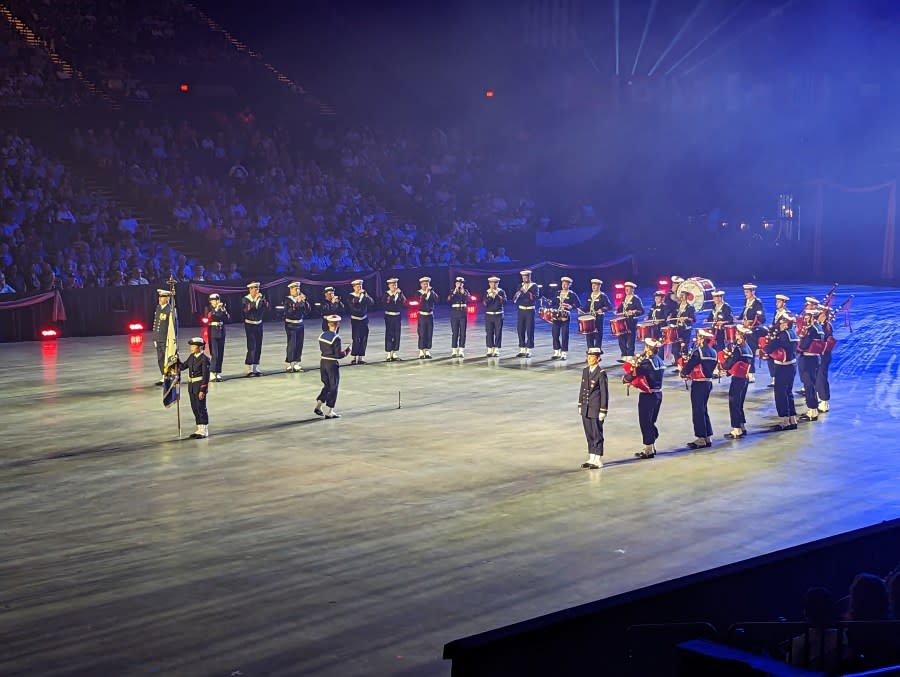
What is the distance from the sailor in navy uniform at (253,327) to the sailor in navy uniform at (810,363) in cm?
1089

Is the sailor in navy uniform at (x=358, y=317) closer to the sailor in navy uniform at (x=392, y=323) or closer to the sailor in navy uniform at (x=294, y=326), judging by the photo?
the sailor in navy uniform at (x=392, y=323)

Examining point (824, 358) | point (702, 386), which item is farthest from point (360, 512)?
point (824, 358)

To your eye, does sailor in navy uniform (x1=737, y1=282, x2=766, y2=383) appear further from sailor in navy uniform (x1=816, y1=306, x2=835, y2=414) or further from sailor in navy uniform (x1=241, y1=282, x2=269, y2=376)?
sailor in navy uniform (x1=241, y1=282, x2=269, y2=376)

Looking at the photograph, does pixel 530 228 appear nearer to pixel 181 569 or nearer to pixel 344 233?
pixel 344 233

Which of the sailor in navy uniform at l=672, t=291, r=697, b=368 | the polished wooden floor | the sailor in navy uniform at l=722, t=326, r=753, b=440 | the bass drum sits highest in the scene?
the bass drum

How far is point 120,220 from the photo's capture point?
32250 millimetres

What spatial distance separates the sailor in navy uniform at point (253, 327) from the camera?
23.1 meters

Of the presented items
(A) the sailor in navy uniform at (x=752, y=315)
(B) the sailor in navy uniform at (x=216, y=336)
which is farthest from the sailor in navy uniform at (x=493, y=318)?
(B) the sailor in navy uniform at (x=216, y=336)

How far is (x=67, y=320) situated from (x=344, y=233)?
10.6 m

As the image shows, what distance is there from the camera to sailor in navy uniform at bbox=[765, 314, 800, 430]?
17391 mm

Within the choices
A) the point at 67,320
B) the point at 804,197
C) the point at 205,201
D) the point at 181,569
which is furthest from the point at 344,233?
the point at 181,569

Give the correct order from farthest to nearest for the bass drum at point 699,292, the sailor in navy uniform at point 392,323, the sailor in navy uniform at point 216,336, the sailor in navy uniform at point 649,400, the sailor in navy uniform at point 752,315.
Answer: the sailor in navy uniform at point 392,323 < the bass drum at point 699,292 < the sailor in navy uniform at point 216,336 < the sailor in navy uniform at point 752,315 < the sailor in navy uniform at point 649,400

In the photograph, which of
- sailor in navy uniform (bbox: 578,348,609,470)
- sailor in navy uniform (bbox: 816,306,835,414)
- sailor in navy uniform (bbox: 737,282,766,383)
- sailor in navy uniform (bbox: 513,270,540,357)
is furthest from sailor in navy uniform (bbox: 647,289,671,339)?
sailor in navy uniform (bbox: 578,348,609,470)

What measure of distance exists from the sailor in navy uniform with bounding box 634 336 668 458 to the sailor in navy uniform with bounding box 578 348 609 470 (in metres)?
0.72
